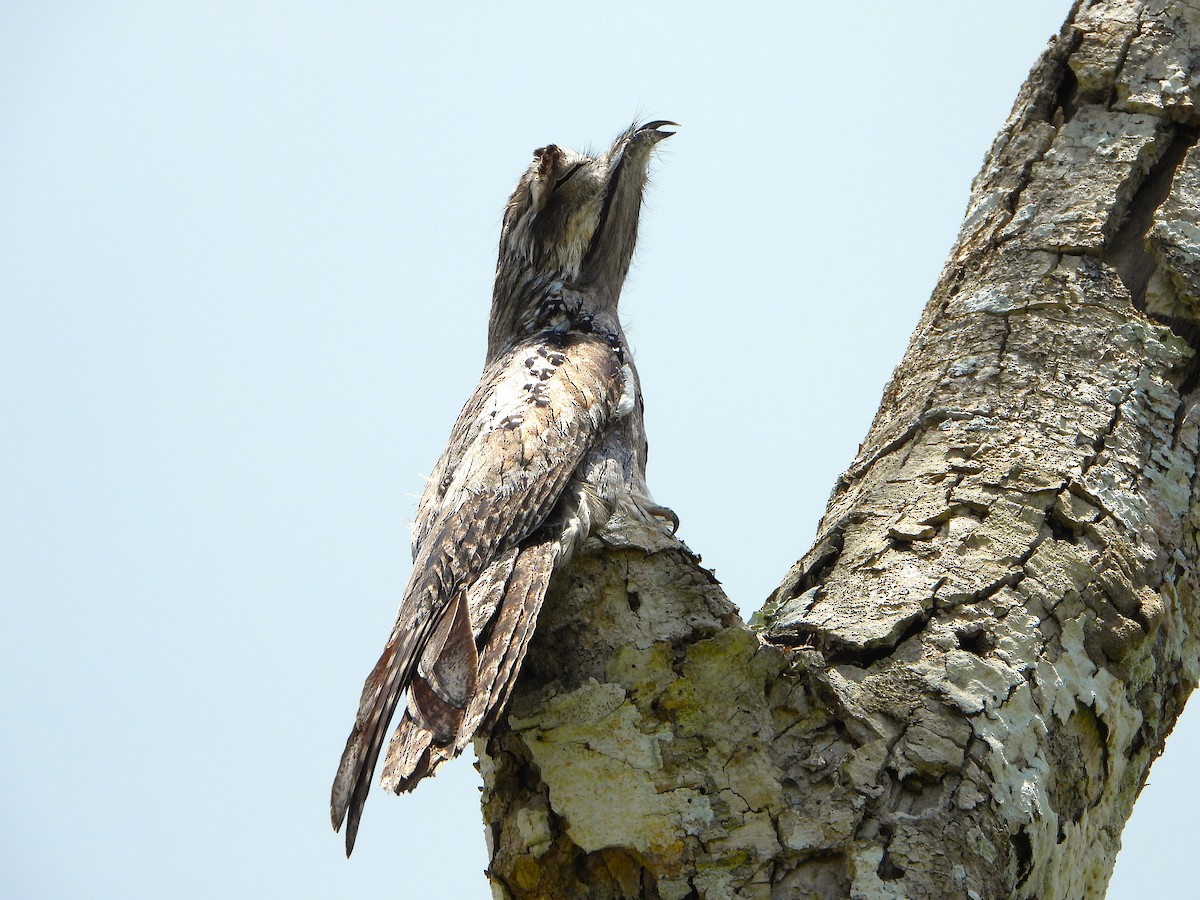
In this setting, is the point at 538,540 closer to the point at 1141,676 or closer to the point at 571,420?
the point at 571,420

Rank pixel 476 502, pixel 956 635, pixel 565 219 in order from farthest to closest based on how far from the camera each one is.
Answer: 1. pixel 565 219
2. pixel 476 502
3. pixel 956 635

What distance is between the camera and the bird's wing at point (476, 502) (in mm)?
2371

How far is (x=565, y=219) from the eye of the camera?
15.7 ft

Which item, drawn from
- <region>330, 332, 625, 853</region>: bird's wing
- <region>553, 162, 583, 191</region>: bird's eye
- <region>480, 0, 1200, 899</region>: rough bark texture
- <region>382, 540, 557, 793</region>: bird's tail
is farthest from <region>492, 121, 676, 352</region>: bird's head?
<region>382, 540, 557, 793</region>: bird's tail

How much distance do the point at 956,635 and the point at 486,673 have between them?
1.06 m

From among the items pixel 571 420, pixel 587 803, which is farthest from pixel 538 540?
pixel 587 803

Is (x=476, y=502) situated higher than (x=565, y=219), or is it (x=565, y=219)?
(x=565, y=219)

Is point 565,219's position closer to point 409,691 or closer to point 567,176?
point 567,176

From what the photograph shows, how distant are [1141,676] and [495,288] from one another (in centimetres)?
317


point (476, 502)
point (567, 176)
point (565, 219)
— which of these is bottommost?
point (476, 502)

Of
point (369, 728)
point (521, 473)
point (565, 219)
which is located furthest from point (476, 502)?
point (565, 219)

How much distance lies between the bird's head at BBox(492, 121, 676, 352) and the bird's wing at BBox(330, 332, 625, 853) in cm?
58

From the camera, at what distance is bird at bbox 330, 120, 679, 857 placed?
236 centimetres

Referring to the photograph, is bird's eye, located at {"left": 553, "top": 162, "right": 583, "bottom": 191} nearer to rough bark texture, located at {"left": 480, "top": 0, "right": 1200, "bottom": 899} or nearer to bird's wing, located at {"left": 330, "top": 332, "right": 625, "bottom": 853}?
bird's wing, located at {"left": 330, "top": 332, "right": 625, "bottom": 853}
